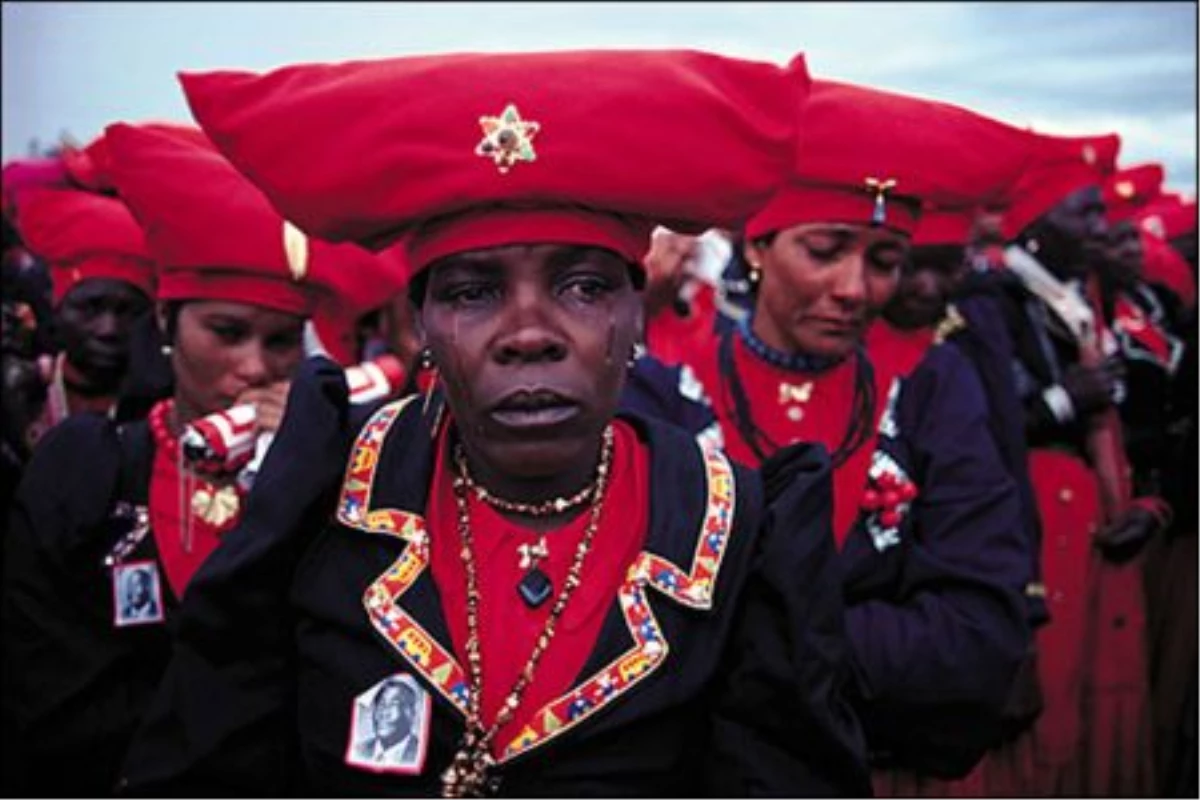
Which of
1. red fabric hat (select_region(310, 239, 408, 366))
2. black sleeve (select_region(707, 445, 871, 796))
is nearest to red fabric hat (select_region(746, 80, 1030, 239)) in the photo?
red fabric hat (select_region(310, 239, 408, 366))

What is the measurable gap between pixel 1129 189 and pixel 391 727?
546 centimetres

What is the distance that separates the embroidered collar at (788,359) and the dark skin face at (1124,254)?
9.35ft

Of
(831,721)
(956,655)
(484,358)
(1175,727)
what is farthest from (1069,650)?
(484,358)

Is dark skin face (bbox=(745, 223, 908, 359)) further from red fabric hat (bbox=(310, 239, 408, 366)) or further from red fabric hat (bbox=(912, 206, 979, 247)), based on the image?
red fabric hat (bbox=(310, 239, 408, 366))

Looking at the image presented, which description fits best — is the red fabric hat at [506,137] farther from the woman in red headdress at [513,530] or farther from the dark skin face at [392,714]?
the dark skin face at [392,714]

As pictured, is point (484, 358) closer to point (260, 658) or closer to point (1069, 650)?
point (260, 658)

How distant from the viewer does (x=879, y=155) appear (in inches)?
104

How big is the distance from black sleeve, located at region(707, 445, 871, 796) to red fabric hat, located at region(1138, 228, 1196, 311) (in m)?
5.54

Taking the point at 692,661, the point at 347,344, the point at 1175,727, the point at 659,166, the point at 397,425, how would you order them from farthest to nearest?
the point at 1175,727 → the point at 347,344 → the point at 397,425 → the point at 692,661 → the point at 659,166

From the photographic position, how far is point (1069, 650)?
4648 millimetres

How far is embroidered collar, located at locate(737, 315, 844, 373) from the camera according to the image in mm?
2852

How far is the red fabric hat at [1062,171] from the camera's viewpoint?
200 inches

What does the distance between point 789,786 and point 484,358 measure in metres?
0.68

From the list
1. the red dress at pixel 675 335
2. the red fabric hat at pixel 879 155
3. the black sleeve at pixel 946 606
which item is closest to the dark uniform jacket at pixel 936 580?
the black sleeve at pixel 946 606
